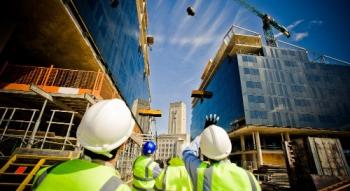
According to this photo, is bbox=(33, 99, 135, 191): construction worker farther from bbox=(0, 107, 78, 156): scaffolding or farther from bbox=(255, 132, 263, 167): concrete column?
bbox=(255, 132, 263, 167): concrete column

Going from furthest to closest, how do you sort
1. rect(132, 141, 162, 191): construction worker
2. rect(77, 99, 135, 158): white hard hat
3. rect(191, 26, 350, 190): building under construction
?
rect(191, 26, 350, 190): building under construction
rect(132, 141, 162, 191): construction worker
rect(77, 99, 135, 158): white hard hat

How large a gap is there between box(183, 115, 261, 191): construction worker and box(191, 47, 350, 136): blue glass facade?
29.4 metres

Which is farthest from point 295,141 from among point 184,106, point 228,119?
point 184,106

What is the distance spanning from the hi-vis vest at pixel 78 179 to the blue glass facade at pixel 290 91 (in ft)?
100.0

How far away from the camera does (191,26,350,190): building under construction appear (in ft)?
96.4

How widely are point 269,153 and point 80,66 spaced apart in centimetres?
2957

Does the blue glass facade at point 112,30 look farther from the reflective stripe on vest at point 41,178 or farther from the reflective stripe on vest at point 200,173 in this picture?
the reflective stripe on vest at point 200,173

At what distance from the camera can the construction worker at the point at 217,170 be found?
170 cm

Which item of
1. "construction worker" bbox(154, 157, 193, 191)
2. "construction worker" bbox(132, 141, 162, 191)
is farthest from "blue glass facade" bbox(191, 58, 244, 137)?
"construction worker" bbox(154, 157, 193, 191)

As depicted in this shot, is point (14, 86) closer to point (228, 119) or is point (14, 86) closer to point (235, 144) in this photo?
point (228, 119)

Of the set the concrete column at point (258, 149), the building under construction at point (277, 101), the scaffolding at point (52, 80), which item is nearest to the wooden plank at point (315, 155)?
the scaffolding at point (52, 80)

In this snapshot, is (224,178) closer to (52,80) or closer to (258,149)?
(52,80)

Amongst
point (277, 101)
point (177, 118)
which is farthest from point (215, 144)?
point (177, 118)

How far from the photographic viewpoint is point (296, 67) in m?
35.4
